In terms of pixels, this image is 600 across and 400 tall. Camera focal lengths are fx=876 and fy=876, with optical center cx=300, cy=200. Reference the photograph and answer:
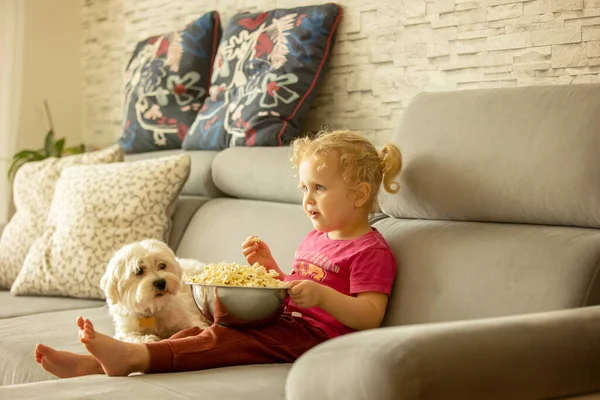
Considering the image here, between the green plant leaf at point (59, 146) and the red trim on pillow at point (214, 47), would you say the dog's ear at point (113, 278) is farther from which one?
the green plant leaf at point (59, 146)

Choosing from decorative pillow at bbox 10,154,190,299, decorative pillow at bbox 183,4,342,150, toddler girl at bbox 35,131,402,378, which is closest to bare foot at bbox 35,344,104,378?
toddler girl at bbox 35,131,402,378

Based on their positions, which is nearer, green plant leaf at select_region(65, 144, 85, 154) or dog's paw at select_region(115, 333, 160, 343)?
dog's paw at select_region(115, 333, 160, 343)

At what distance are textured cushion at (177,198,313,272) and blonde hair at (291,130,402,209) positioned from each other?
0.43 metres

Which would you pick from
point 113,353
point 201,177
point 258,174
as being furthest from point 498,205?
point 201,177

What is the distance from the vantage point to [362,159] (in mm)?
2027

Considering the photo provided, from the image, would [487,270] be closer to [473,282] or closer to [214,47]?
[473,282]

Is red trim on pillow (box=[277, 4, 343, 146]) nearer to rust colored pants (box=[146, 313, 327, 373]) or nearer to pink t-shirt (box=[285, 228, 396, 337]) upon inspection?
pink t-shirt (box=[285, 228, 396, 337])

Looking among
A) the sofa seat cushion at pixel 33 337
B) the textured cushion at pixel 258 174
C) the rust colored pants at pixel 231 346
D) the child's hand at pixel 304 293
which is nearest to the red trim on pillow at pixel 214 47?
the textured cushion at pixel 258 174

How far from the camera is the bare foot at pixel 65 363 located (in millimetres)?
1863

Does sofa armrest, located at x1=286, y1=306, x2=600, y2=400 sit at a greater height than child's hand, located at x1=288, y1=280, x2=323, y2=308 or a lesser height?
greater

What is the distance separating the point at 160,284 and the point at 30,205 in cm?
120

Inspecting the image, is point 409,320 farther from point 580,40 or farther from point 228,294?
point 580,40

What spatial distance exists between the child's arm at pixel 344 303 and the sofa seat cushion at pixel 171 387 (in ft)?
0.53

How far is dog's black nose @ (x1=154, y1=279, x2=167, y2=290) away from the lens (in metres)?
2.18
